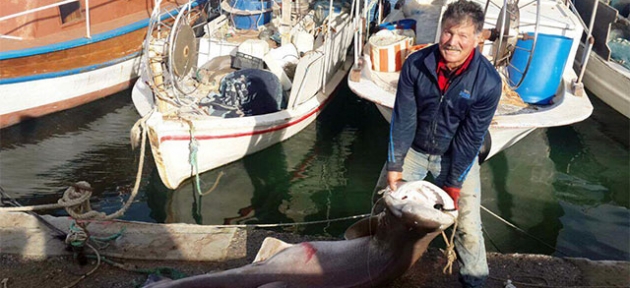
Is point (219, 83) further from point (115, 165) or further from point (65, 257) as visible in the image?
point (65, 257)

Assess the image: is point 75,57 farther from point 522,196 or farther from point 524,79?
point 522,196

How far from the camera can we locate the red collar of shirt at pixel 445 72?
3.33m

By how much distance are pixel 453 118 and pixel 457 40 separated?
604 mm

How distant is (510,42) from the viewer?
711cm

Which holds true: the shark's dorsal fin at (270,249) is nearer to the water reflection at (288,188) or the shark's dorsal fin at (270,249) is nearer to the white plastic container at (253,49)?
the water reflection at (288,188)

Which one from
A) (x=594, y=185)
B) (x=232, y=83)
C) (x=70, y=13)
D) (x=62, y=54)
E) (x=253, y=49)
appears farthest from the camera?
(x=70, y=13)

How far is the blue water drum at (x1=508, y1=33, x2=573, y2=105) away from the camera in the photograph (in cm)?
701

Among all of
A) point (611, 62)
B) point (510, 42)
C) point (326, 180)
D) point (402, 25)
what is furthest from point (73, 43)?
point (611, 62)

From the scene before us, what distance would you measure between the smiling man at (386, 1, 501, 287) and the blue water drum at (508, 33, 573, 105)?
3.94m

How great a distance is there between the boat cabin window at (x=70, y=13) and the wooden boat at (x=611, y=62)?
960cm

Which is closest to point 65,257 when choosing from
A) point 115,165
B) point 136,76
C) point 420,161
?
point 420,161

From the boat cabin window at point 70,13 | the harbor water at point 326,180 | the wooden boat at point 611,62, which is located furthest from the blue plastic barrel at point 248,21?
the wooden boat at point 611,62

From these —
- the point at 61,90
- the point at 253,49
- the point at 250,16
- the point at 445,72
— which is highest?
the point at 445,72

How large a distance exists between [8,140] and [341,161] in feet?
18.1
